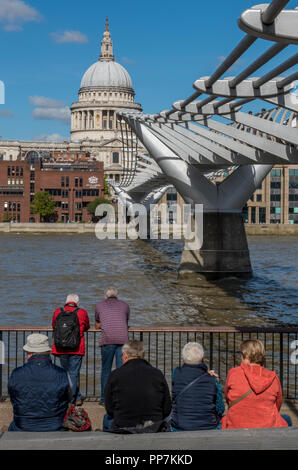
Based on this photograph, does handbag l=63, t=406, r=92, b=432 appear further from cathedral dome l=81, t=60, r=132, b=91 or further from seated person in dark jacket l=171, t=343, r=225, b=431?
cathedral dome l=81, t=60, r=132, b=91

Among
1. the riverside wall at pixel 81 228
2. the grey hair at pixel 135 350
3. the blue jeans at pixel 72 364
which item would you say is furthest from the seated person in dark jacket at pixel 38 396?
the riverside wall at pixel 81 228

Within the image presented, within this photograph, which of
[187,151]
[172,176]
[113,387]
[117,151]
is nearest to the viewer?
[113,387]

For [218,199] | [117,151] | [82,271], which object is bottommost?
[82,271]

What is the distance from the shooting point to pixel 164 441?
178 inches

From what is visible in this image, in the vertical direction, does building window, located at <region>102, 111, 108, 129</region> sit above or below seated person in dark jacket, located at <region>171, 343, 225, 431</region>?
above

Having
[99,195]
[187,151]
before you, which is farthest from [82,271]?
[99,195]

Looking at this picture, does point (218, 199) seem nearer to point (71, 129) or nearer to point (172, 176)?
point (172, 176)

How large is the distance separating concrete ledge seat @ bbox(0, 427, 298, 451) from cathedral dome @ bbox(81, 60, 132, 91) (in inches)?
7032

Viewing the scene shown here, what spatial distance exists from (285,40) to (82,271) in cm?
3006

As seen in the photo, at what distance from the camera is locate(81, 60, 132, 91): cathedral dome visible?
181 metres

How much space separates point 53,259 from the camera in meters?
48.0

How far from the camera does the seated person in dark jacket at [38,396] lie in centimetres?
591

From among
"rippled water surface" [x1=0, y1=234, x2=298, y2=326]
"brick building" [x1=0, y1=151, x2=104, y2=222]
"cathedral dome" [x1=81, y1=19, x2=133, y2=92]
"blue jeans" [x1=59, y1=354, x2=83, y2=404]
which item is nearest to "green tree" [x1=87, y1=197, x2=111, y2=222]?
Answer: "brick building" [x1=0, y1=151, x2=104, y2=222]
